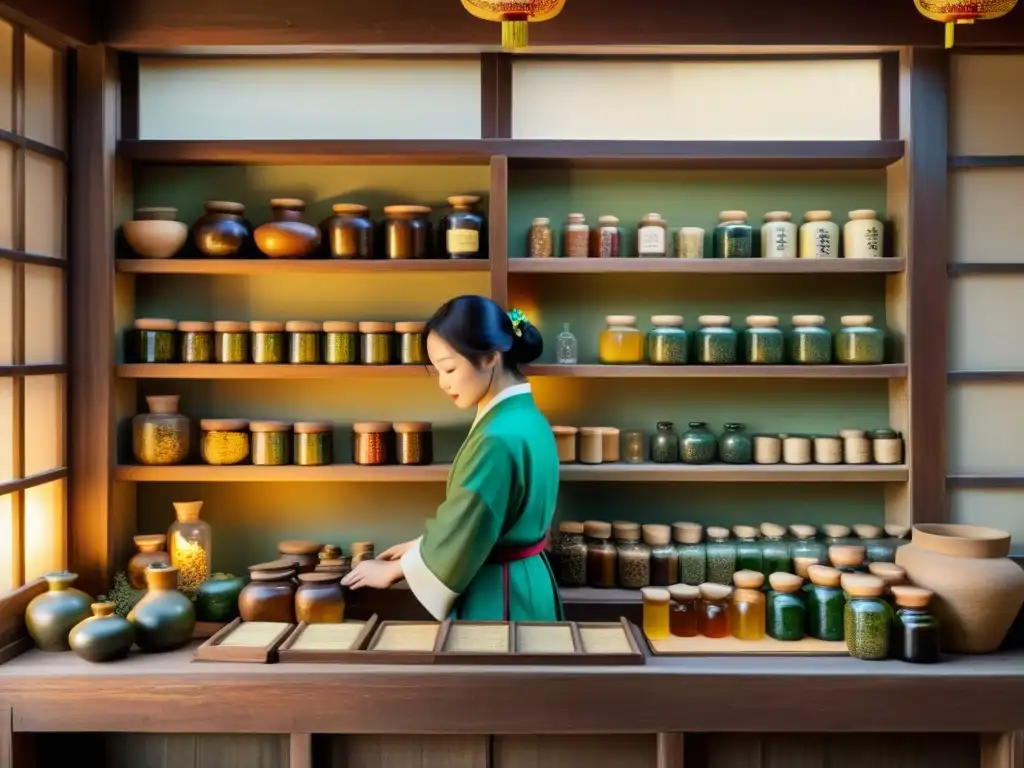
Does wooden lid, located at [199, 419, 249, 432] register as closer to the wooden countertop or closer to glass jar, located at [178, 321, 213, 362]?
glass jar, located at [178, 321, 213, 362]

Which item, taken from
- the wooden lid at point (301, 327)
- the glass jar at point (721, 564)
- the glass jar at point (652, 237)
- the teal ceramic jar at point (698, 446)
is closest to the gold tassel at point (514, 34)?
the glass jar at point (652, 237)

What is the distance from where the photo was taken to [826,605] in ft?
7.25

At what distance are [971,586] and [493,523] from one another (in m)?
1.17

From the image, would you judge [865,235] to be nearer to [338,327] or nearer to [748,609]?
[748,609]

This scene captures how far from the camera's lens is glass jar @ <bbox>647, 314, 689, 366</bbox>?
2707 millimetres

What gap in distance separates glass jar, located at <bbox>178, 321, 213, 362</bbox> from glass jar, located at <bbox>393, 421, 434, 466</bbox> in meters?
0.63

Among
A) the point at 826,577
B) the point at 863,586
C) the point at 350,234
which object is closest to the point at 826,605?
the point at 826,577

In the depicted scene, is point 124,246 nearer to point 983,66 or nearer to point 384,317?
point 384,317

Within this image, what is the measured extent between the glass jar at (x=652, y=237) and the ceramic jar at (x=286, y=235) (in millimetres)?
997

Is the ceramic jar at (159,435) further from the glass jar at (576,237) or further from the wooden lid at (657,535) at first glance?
the wooden lid at (657,535)

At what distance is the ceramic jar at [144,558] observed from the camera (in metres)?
2.58

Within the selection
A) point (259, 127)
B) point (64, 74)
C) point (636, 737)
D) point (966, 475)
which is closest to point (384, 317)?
point (259, 127)

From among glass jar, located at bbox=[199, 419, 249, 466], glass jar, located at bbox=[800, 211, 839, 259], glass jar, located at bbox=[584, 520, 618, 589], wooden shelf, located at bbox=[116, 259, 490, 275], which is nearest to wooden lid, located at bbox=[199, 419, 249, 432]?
glass jar, located at bbox=[199, 419, 249, 466]

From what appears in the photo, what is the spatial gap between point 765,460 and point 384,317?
1308 millimetres
